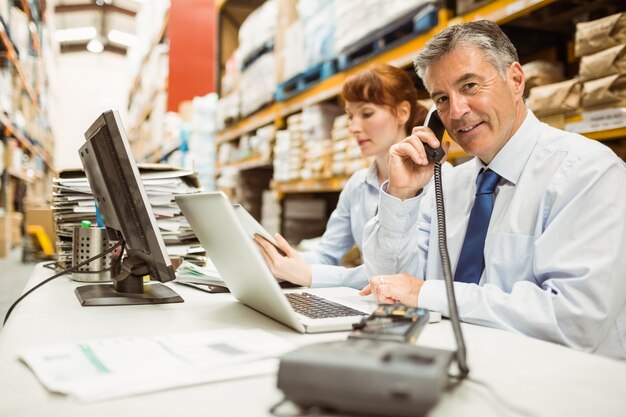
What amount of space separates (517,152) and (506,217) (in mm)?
169

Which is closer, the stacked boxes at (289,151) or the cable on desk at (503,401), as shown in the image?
the cable on desk at (503,401)

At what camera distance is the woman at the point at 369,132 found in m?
2.35

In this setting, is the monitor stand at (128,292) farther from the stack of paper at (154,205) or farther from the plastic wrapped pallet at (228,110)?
the plastic wrapped pallet at (228,110)

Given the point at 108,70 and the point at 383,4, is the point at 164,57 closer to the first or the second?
the point at 383,4

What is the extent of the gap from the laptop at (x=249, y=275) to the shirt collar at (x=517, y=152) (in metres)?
0.47

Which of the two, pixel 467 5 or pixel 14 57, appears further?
pixel 14 57

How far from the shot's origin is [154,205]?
1.84m

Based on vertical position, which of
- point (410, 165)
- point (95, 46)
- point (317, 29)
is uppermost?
point (95, 46)

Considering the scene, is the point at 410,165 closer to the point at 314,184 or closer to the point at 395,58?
the point at 395,58

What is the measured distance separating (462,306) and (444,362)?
22.2 inches

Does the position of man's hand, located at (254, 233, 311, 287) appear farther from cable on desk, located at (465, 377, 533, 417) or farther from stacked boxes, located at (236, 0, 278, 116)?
stacked boxes, located at (236, 0, 278, 116)

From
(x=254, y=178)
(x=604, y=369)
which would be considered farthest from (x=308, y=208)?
(x=604, y=369)

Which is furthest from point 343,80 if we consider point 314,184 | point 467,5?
point 467,5

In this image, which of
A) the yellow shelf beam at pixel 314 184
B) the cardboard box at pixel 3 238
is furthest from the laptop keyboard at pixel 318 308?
the cardboard box at pixel 3 238
